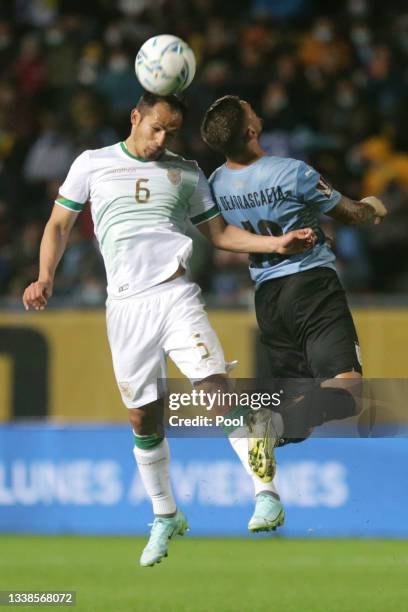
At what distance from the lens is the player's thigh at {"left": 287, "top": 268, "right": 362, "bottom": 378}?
7484 millimetres

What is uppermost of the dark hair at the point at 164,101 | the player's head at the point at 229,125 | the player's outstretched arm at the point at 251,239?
the dark hair at the point at 164,101

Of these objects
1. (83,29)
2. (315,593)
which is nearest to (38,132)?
(83,29)

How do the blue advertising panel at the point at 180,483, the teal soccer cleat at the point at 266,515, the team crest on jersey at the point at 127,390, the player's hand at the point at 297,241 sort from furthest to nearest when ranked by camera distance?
the blue advertising panel at the point at 180,483
the team crest on jersey at the point at 127,390
the player's hand at the point at 297,241
the teal soccer cleat at the point at 266,515

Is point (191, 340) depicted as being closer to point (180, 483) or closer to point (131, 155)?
point (131, 155)

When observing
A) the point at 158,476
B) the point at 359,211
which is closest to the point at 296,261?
the point at 359,211

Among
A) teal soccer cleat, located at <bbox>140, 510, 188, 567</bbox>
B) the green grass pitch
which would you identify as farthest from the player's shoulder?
the green grass pitch

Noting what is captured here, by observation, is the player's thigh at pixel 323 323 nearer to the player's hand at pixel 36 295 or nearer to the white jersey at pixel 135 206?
the white jersey at pixel 135 206

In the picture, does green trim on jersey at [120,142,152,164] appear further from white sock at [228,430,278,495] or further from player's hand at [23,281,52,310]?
white sock at [228,430,278,495]

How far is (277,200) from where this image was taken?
7.50 metres

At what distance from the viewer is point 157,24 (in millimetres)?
14773

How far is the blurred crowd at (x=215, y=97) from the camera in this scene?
1230 centimetres

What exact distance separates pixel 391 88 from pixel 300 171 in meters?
6.86

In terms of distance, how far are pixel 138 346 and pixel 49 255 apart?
623mm

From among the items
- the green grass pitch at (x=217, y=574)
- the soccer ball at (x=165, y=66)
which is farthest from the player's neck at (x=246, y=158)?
the green grass pitch at (x=217, y=574)
